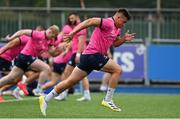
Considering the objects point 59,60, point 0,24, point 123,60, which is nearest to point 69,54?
point 59,60

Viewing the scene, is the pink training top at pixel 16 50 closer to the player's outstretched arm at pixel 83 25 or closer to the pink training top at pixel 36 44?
the pink training top at pixel 36 44

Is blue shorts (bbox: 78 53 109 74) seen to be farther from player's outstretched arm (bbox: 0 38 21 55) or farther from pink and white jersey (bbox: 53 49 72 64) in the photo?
pink and white jersey (bbox: 53 49 72 64)

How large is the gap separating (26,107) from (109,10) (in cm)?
1262

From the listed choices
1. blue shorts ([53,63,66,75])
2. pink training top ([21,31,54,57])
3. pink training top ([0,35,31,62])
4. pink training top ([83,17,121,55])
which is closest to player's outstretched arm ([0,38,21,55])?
pink training top ([0,35,31,62])

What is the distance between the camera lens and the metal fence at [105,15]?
87.4 feet

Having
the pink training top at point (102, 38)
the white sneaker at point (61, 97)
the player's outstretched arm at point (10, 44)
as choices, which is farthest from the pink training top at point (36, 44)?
the pink training top at point (102, 38)

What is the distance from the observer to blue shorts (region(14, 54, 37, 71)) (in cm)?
1647

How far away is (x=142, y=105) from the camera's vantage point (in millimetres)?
16469

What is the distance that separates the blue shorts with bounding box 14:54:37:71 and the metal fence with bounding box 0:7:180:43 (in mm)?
9740

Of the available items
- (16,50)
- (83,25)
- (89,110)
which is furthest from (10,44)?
(83,25)

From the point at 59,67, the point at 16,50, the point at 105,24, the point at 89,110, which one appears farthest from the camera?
the point at 59,67

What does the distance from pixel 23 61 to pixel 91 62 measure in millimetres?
3526

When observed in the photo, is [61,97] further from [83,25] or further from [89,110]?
[83,25]

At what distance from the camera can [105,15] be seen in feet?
88.9
